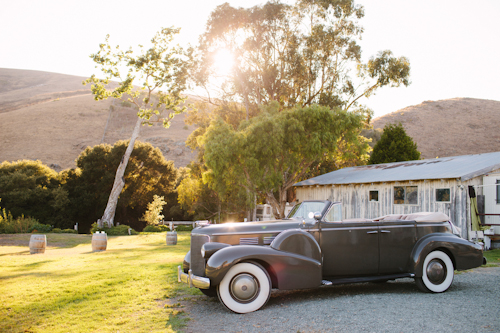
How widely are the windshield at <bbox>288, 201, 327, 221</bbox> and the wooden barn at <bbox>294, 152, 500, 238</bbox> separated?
35.3 feet

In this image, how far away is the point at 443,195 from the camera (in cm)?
Result: 1683

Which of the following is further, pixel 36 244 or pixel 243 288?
pixel 36 244

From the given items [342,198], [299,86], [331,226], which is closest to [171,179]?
A: [299,86]

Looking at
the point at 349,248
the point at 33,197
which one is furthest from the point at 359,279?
the point at 33,197

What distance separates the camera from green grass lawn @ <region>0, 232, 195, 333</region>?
18.0ft

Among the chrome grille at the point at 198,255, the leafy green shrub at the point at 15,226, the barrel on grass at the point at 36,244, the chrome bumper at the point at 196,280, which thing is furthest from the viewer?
the leafy green shrub at the point at 15,226

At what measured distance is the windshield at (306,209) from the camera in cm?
739

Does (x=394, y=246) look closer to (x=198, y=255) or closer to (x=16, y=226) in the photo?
(x=198, y=255)

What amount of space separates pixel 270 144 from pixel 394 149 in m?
11.5

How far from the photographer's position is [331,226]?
6.99 m

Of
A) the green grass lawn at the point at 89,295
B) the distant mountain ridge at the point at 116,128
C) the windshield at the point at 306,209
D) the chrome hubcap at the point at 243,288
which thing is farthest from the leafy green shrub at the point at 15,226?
the distant mountain ridge at the point at 116,128

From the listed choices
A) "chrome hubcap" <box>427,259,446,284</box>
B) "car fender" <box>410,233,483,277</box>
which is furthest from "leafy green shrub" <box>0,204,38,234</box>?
"chrome hubcap" <box>427,259,446,284</box>

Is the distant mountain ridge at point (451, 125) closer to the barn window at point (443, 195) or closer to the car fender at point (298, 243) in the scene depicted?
the barn window at point (443, 195)

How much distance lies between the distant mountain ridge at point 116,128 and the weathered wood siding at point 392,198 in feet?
130
